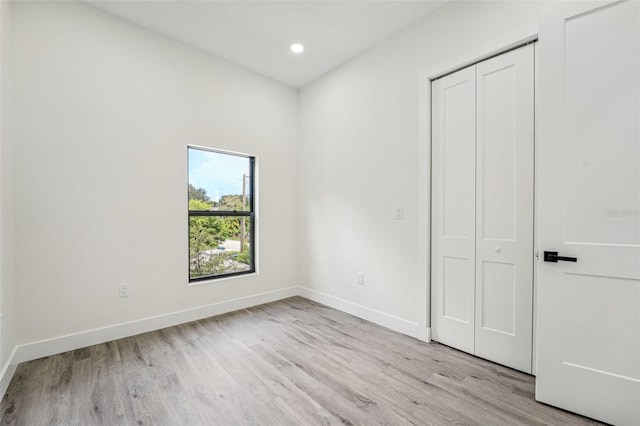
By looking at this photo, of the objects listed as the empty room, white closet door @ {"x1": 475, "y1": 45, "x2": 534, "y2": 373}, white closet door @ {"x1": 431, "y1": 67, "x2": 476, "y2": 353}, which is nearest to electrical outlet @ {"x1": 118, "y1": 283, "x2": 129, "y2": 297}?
the empty room

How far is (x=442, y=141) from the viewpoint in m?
2.63

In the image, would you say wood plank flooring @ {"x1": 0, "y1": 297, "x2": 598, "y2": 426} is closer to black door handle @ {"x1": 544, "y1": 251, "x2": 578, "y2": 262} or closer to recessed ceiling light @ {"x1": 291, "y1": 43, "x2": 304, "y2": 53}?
black door handle @ {"x1": 544, "y1": 251, "x2": 578, "y2": 262}

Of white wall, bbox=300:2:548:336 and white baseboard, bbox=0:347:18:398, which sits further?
white wall, bbox=300:2:548:336

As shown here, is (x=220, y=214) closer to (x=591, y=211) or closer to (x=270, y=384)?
(x=270, y=384)

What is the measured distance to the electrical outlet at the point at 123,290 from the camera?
274 cm

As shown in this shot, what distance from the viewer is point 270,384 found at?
201 cm

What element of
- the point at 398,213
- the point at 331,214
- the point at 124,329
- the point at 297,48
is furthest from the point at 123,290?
the point at 297,48

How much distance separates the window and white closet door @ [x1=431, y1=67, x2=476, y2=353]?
2.33 meters

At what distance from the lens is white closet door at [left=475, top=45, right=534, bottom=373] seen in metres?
2.13

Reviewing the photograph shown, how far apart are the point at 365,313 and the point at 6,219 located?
3196 mm

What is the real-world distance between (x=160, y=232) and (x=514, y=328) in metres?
3.31

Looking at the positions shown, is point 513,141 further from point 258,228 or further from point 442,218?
point 258,228

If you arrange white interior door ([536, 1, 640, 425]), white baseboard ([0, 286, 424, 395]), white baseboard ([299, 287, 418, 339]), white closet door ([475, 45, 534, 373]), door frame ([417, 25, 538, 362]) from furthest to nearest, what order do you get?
1. white baseboard ([299, 287, 418, 339])
2. door frame ([417, 25, 538, 362])
3. white baseboard ([0, 286, 424, 395])
4. white closet door ([475, 45, 534, 373])
5. white interior door ([536, 1, 640, 425])

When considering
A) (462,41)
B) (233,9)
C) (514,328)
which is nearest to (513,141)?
(462,41)
